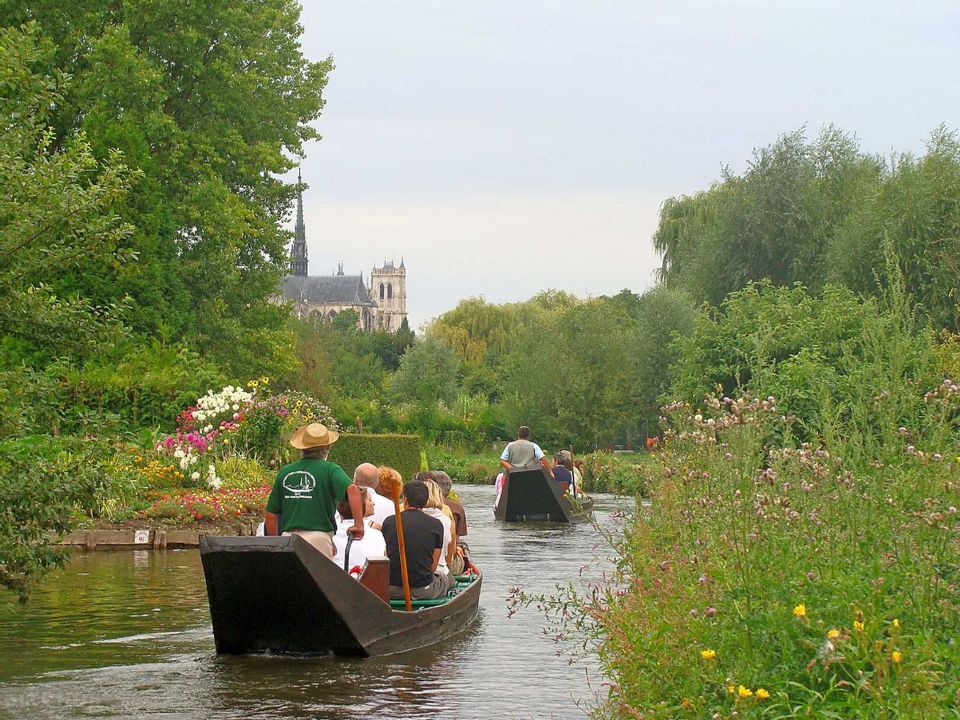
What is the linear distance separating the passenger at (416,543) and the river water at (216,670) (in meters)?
0.58

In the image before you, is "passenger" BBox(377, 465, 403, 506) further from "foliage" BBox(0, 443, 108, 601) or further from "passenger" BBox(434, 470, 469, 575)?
"foliage" BBox(0, 443, 108, 601)

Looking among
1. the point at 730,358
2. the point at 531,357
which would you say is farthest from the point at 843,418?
the point at 531,357

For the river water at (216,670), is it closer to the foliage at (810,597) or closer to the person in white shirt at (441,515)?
the person in white shirt at (441,515)

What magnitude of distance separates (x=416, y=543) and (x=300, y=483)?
55.8 inches

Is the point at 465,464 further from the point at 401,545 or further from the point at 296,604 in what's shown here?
the point at 296,604

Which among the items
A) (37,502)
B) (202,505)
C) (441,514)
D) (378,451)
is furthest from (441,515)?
(378,451)

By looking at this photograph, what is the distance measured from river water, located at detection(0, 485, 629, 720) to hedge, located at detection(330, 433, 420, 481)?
13.5 metres

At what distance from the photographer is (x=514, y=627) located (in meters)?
13.8

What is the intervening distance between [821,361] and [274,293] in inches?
552

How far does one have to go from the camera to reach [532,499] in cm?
2795

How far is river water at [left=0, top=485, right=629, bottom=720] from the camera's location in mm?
9656

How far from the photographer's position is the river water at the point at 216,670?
31.7 ft

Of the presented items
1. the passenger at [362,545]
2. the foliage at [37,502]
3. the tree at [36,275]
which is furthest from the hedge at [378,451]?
the foliage at [37,502]

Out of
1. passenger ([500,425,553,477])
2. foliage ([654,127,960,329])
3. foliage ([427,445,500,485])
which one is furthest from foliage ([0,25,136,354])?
foliage ([427,445,500,485])
